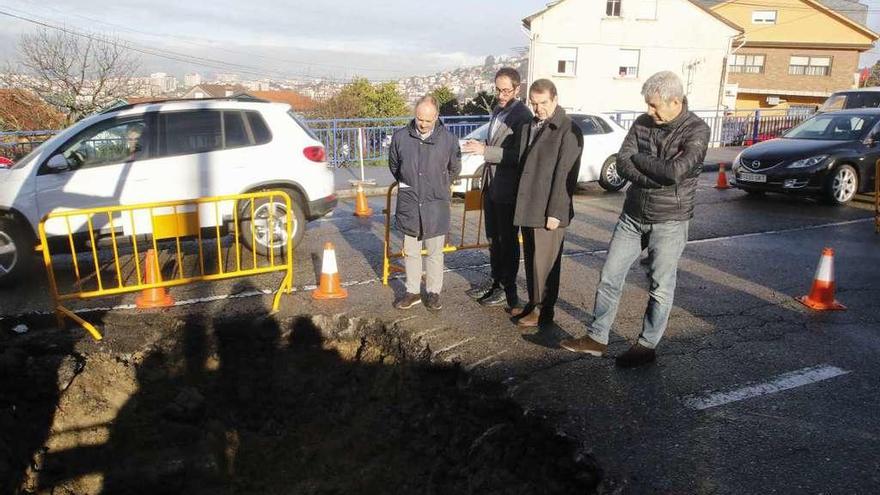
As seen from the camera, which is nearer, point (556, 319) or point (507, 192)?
point (507, 192)

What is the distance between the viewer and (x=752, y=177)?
37.3 ft

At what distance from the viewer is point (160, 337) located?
5078 mm

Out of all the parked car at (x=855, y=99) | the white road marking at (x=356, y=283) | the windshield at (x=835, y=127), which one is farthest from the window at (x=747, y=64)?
the white road marking at (x=356, y=283)

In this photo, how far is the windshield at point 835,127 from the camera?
11.5 m

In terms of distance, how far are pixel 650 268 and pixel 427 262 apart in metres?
1.99

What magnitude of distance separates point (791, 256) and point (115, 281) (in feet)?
25.6

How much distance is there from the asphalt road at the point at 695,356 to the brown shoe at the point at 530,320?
0.32ft

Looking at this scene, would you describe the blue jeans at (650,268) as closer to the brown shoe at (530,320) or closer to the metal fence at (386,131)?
the brown shoe at (530,320)

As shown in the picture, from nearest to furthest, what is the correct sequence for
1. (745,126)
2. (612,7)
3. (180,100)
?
(180,100)
(745,126)
(612,7)

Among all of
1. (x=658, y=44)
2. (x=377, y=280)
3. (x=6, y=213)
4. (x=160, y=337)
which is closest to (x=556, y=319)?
(x=377, y=280)

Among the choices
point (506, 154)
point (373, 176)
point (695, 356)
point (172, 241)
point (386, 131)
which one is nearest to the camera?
point (695, 356)

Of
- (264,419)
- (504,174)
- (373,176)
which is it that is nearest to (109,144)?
(264,419)

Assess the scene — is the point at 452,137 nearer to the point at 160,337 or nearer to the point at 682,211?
the point at 682,211

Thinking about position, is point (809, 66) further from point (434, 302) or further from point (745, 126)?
point (434, 302)
